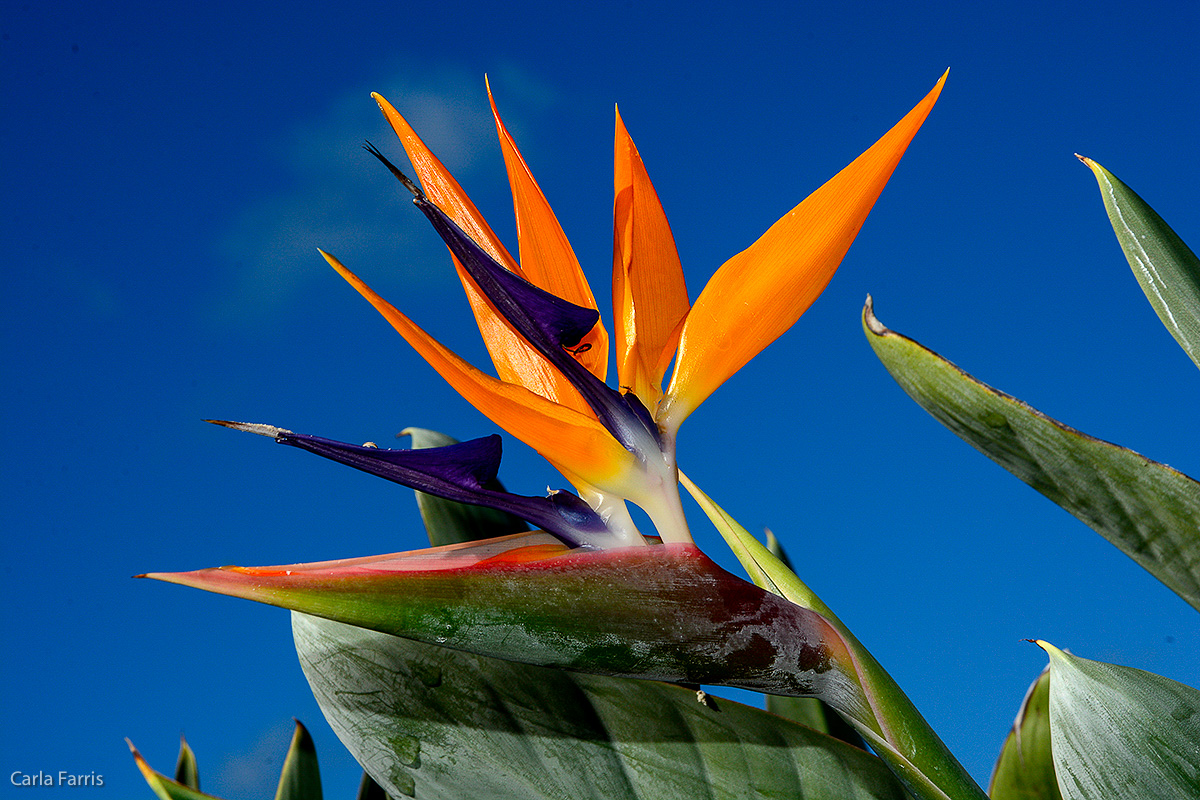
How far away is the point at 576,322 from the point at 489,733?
0.68ft

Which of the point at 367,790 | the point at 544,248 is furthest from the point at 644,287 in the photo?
the point at 367,790

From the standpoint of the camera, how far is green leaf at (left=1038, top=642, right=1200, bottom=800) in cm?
33

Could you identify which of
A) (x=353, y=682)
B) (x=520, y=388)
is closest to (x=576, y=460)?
(x=520, y=388)

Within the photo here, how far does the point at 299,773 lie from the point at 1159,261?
2.44 feet

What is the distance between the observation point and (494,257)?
1.58 ft

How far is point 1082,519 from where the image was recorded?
1.27 ft

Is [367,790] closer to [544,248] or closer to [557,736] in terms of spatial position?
[557,736]

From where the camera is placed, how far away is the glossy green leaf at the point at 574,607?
32cm

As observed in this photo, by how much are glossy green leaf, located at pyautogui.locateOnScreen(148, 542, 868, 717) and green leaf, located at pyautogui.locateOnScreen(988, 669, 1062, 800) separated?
1.11ft

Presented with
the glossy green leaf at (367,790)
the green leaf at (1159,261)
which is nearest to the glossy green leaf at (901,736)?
the green leaf at (1159,261)

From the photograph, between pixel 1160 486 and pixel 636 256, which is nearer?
pixel 1160 486

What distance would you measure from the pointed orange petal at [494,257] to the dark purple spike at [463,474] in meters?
0.08

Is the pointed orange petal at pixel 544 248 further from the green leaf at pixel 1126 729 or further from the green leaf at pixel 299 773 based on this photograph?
the green leaf at pixel 299 773

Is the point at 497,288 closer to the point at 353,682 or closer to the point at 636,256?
the point at 636,256
